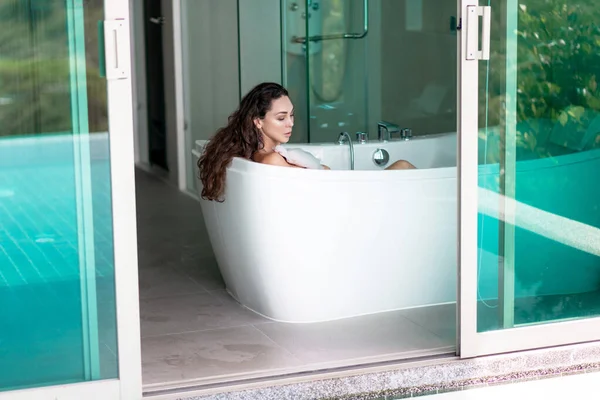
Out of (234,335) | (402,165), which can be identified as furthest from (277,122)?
(234,335)

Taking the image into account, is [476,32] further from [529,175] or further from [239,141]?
[239,141]

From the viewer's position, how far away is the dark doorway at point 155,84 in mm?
7273

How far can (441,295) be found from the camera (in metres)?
4.04

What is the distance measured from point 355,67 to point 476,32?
2.28 metres

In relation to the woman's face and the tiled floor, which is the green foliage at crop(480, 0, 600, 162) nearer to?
the tiled floor

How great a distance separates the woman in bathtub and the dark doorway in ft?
10.8

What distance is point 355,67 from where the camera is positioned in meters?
5.43

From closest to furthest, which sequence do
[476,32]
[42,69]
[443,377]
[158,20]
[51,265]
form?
[42,69] → [51,265] → [476,32] → [443,377] → [158,20]

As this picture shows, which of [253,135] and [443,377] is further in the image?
[253,135]

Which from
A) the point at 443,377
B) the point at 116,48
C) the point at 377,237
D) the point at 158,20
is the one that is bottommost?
the point at 443,377

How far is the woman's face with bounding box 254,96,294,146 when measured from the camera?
154 inches

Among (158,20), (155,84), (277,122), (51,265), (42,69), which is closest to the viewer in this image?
(42,69)

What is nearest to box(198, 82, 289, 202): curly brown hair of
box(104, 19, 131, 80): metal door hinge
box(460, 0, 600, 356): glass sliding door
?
box(460, 0, 600, 356): glass sliding door

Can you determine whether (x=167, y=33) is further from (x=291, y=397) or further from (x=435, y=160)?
(x=291, y=397)
